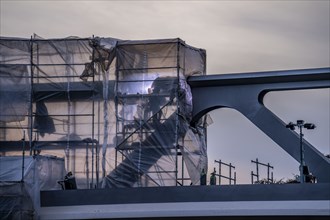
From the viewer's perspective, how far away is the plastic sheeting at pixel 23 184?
4031 centimetres

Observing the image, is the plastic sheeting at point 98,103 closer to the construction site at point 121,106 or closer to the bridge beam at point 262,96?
the construction site at point 121,106

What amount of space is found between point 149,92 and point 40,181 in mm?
6966

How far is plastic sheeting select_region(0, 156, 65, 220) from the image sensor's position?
40312 millimetres

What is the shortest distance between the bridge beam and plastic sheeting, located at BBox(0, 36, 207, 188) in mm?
843

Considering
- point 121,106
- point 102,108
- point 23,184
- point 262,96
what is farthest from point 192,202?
point 262,96

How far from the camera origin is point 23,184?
40.4m

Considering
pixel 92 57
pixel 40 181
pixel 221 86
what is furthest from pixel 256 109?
pixel 40 181

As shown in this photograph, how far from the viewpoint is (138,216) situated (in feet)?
130

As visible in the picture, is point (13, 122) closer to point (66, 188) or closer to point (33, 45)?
point (33, 45)

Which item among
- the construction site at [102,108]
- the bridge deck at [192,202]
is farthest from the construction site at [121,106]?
the bridge deck at [192,202]

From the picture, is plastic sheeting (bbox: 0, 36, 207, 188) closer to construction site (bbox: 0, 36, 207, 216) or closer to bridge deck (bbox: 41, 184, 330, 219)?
construction site (bbox: 0, 36, 207, 216)

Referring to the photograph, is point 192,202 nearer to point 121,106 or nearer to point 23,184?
point 23,184

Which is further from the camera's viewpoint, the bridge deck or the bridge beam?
the bridge beam

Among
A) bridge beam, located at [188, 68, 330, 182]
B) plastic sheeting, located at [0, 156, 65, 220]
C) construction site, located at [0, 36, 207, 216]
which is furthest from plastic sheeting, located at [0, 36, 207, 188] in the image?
plastic sheeting, located at [0, 156, 65, 220]
